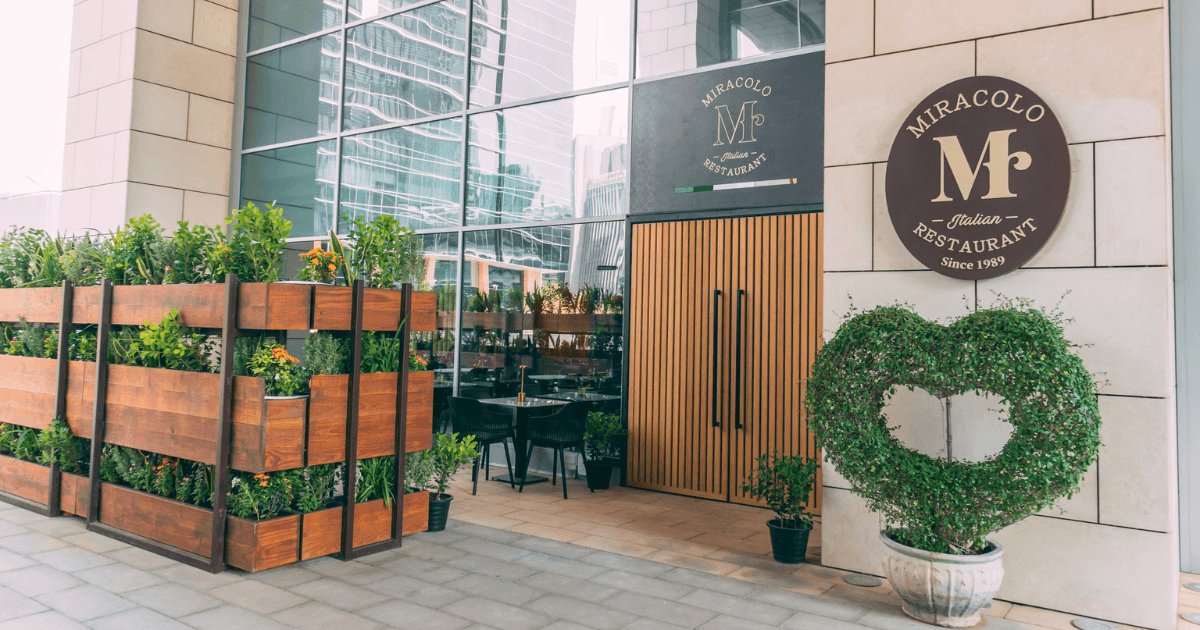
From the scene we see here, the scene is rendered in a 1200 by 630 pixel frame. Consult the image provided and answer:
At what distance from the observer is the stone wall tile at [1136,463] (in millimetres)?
3607

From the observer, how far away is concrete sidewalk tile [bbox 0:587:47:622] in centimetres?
349

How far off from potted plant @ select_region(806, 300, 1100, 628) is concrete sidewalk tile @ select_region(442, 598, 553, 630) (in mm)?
1702

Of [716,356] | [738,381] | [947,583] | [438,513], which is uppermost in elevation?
[716,356]

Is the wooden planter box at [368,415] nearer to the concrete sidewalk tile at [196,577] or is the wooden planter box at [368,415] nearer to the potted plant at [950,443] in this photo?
the concrete sidewalk tile at [196,577]

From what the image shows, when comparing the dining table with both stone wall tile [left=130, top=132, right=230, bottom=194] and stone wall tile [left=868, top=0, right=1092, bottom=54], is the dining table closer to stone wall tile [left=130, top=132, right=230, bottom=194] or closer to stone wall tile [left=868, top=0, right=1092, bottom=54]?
stone wall tile [left=868, top=0, right=1092, bottom=54]

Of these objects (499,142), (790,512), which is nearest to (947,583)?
(790,512)

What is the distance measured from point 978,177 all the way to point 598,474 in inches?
156

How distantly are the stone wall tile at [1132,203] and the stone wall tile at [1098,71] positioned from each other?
0.09 meters

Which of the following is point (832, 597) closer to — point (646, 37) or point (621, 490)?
point (621, 490)

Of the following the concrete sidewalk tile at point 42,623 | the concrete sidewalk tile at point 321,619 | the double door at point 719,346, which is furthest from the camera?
the double door at point 719,346

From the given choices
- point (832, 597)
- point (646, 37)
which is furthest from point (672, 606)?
point (646, 37)

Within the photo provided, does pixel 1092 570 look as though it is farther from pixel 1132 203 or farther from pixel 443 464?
pixel 443 464

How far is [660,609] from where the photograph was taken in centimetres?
376

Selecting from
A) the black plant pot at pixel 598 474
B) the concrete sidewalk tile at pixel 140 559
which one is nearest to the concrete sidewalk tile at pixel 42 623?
the concrete sidewalk tile at pixel 140 559
